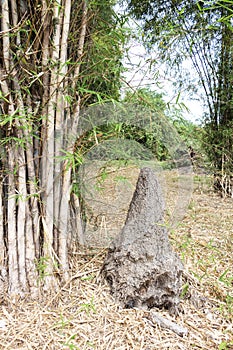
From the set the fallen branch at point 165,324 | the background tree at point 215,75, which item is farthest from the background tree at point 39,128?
the background tree at point 215,75

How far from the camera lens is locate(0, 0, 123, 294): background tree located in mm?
977

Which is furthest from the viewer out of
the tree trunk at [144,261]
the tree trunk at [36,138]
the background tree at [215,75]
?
the background tree at [215,75]

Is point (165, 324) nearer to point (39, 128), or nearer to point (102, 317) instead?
point (102, 317)

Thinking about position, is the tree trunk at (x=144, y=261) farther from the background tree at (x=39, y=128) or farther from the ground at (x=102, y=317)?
the background tree at (x=39, y=128)

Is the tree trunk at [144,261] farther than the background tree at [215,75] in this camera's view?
No

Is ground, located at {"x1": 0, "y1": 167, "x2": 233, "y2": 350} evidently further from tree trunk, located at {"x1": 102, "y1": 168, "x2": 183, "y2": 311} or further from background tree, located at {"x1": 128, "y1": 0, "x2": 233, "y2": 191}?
background tree, located at {"x1": 128, "y1": 0, "x2": 233, "y2": 191}

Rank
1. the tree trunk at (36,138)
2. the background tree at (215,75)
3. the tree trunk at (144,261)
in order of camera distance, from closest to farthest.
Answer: the tree trunk at (36,138) → the tree trunk at (144,261) → the background tree at (215,75)

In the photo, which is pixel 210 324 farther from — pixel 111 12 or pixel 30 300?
pixel 111 12

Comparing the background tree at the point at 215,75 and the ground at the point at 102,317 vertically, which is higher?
the background tree at the point at 215,75

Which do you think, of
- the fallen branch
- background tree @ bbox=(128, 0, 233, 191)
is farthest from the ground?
background tree @ bbox=(128, 0, 233, 191)

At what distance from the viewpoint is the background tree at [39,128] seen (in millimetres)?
977

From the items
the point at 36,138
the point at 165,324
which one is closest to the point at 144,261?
the point at 165,324

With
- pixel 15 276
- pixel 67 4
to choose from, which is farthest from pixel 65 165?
pixel 67 4

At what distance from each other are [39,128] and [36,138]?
0.05 metres
